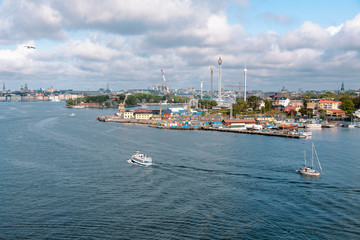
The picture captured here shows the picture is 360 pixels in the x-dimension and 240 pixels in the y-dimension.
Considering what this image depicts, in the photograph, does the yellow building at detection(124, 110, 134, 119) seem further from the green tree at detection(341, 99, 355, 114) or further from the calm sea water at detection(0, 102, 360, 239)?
the green tree at detection(341, 99, 355, 114)

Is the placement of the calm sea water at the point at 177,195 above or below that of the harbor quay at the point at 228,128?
below

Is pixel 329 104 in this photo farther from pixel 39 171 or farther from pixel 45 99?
pixel 45 99

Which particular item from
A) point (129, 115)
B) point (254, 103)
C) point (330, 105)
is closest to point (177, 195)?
point (129, 115)

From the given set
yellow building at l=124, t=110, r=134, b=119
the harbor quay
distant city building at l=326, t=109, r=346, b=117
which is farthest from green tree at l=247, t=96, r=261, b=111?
yellow building at l=124, t=110, r=134, b=119

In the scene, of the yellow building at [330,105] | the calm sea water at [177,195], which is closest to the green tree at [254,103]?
the yellow building at [330,105]

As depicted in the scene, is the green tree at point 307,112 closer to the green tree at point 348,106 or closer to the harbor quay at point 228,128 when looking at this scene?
the green tree at point 348,106

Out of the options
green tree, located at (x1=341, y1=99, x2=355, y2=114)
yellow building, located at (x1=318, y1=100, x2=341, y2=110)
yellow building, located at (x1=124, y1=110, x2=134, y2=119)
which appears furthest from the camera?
yellow building, located at (x1=318, y1=100, x2=341, y2=110)

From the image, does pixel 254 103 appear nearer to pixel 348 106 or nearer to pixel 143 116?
pixel 348 106

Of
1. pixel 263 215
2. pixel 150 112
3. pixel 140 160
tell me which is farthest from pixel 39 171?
pixel 150 112
